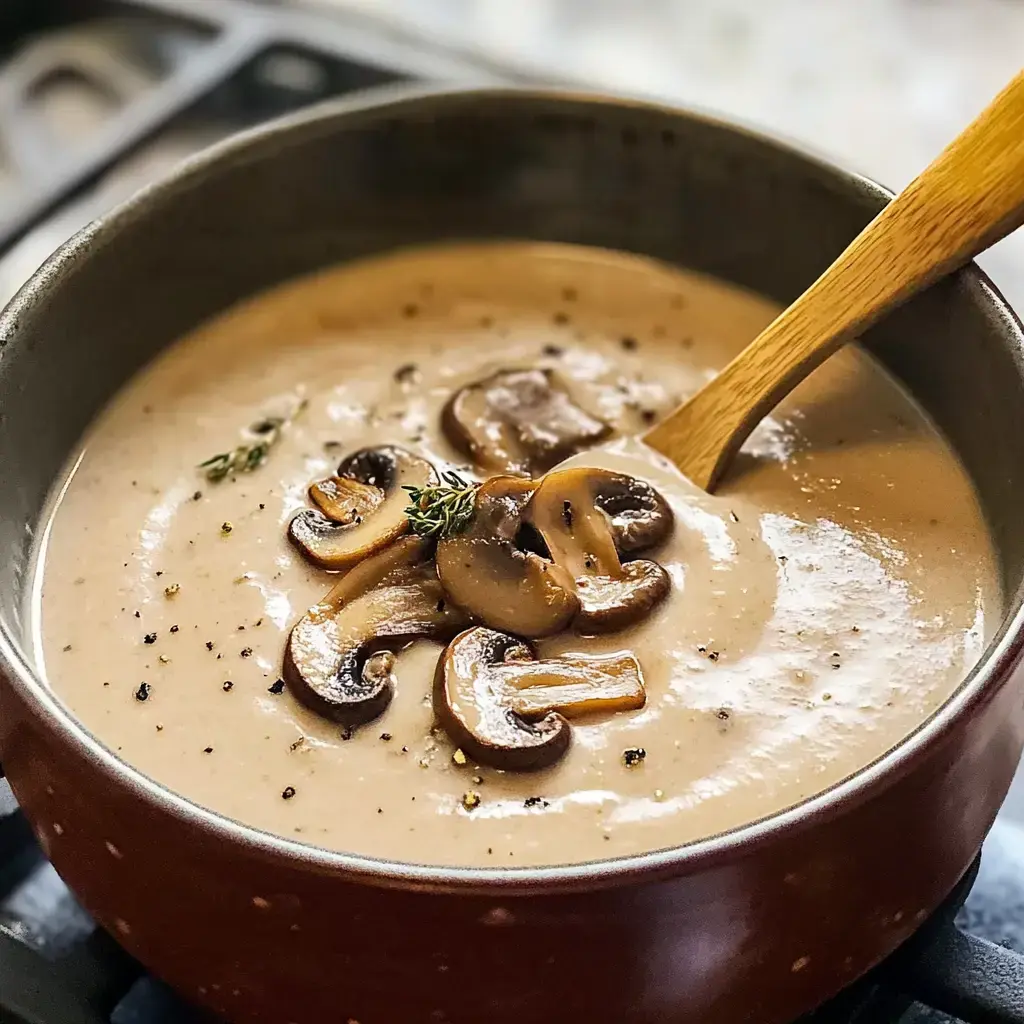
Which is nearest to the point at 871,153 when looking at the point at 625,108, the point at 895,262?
the point at 625,108

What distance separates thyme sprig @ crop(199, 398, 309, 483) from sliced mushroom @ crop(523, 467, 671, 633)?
0.94 ft

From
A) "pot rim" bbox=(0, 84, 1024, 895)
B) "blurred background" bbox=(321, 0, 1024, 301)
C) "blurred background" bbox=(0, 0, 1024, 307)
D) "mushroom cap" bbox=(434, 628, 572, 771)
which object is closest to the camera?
"pot rim" bbox=(0, 84, 1024, 895)

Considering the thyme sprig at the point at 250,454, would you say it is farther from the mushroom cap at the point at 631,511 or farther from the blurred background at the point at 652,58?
the blurred background at the point at 652,58

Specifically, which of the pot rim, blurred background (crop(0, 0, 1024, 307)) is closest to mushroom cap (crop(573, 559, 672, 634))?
the pot rim

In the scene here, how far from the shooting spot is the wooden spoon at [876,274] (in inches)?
41.1

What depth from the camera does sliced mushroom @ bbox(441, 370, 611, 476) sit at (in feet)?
4.02

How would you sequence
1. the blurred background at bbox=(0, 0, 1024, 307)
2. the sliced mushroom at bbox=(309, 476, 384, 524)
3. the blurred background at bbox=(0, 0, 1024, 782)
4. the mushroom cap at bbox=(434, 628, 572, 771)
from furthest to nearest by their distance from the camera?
the blurred background at bbox=(0, 0, 1024, 307) → the blurred background at bbox=(0, 0, 1024, 782) → the sliced mushroom at bbox=(309, 476, 384, 524) → the mushroom cap at bbox=(434, 628, 572, 771)

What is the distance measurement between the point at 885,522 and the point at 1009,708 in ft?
1.09

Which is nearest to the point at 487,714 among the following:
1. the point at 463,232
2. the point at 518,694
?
the point at 518,694

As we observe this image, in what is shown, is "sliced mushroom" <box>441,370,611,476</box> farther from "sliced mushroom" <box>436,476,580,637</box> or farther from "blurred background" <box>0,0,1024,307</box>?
"blurred background" <box>0,0,1024,307</box>

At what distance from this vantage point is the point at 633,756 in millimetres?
957

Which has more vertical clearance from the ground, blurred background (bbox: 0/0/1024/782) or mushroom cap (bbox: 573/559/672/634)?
blurred background (bbox: 0/0/1024/782)

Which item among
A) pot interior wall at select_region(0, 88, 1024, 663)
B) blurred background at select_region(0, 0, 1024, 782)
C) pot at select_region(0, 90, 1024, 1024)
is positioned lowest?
pot at select_region(0, 90, 1024, 1024)

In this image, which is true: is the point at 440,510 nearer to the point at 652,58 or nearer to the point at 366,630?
the point at 366,630
